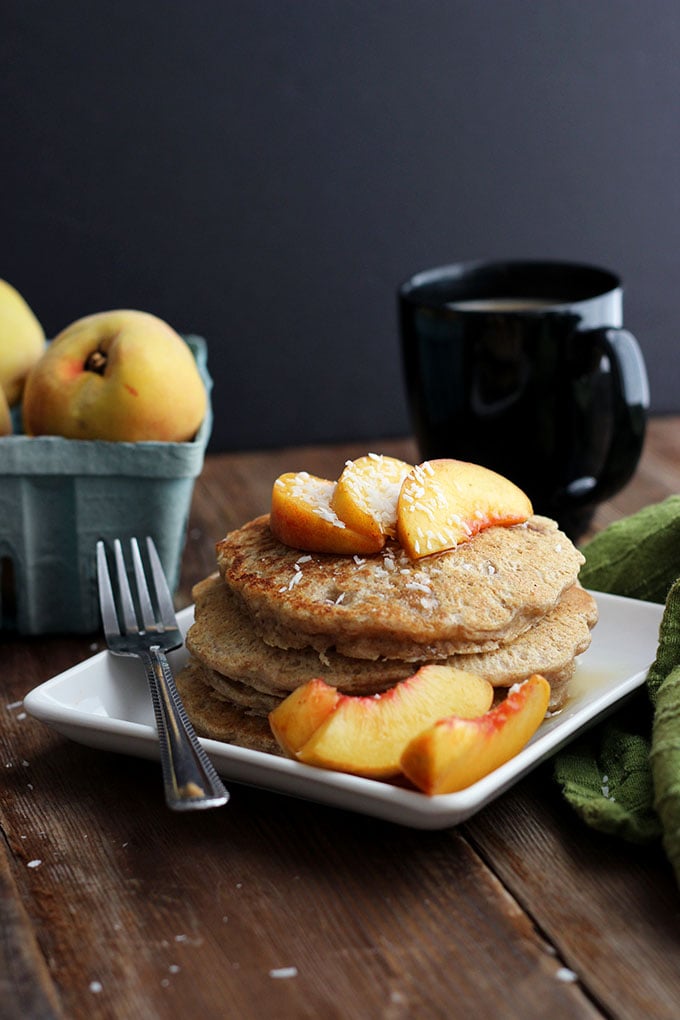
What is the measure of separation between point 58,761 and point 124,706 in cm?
6

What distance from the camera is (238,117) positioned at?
147 cm

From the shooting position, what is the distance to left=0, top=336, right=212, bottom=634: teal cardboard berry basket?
3.15 feet

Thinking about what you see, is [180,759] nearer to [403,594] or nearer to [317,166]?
[403,594]

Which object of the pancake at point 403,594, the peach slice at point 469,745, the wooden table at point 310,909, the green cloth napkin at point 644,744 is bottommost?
the wooden table at point 310,909

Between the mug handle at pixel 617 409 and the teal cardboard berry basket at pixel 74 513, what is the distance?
0.37 metres

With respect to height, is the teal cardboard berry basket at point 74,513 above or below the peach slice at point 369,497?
below

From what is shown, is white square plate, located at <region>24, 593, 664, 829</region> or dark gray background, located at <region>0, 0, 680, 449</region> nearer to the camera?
white square plate, located at <region>24, 593, 664, 829</region>

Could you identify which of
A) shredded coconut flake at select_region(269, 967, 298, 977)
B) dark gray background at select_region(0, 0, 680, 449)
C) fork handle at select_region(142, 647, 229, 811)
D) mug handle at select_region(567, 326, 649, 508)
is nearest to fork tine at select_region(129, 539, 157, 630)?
fork handle at select_region(142, 647, 229, 811)

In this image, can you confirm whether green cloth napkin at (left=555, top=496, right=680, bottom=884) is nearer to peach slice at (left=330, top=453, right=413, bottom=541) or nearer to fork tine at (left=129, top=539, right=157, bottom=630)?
peach slice at (left=330, top=453, right=413, bottom=541)

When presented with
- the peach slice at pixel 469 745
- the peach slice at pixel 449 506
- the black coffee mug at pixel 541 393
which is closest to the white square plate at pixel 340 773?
the peach slice at pixel 469 745

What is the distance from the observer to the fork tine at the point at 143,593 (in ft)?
2.83

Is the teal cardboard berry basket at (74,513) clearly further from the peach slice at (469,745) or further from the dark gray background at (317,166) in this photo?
the dark gray background at (317,166)

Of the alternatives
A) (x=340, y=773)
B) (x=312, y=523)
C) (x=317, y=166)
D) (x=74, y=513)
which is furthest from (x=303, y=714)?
(x=317, y=166)

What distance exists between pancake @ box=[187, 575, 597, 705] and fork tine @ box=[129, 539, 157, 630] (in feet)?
0.30
